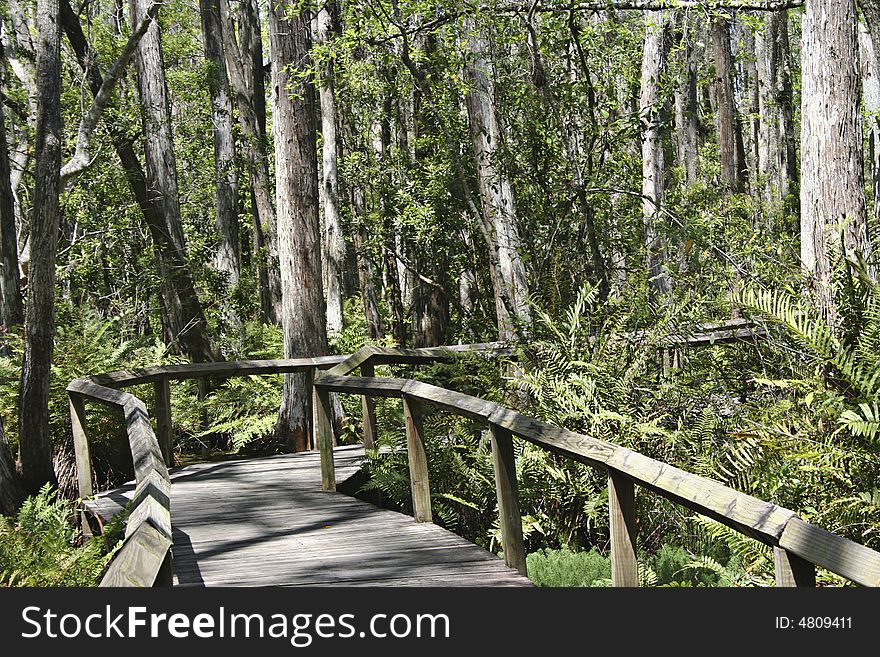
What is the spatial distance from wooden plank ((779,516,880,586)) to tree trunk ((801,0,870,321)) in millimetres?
5264

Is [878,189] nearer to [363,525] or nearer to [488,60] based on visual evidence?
[488,60]

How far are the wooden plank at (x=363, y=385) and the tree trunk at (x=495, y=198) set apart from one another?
9.75 ft

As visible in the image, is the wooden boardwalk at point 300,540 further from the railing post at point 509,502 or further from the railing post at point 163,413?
the railing post at point 163,413

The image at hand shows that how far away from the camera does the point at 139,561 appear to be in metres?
2.80

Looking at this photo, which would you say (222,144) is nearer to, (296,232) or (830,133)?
(296,232)

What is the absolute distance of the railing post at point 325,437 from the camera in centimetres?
797

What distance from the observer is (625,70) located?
16688 millimetres

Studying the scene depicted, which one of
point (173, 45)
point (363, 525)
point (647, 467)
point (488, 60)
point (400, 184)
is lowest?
point (363, 525)

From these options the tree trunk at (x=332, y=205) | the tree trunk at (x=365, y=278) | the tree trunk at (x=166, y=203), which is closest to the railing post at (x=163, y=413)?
the tree trunk at (x=166, y=203)

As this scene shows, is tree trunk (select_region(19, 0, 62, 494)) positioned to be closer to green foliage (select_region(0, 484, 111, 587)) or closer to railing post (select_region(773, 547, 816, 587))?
green foliage (select_region(0, 484, 111, 587))

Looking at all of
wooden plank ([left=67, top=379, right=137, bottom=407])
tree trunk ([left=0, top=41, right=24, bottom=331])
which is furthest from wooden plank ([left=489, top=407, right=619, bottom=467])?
tree trunk ([left=0, top=41, right=24, bottom=331])
